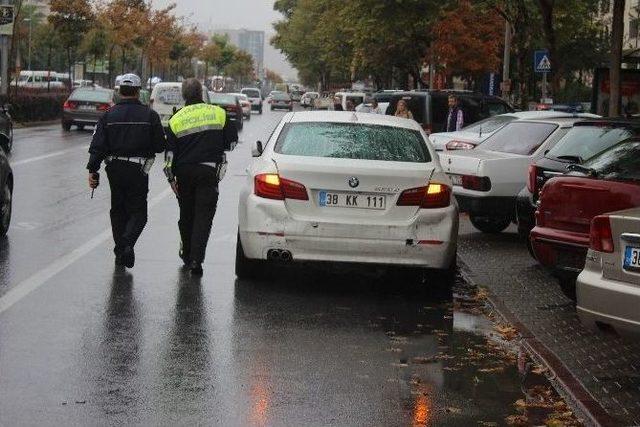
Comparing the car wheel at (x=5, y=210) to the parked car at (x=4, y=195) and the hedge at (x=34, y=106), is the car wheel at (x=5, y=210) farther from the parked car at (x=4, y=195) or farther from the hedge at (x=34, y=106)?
the hedge at (x=34, y=106)

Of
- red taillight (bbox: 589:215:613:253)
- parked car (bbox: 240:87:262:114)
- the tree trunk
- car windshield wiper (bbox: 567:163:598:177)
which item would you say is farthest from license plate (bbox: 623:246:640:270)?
parked car (bbox: 240:87:262:114)

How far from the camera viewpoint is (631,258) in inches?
285

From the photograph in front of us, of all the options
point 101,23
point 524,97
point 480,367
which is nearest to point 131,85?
point 480,367

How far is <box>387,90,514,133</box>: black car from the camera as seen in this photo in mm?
28812

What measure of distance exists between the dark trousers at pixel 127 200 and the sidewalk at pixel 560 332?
3222 millimetres

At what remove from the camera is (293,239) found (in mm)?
10586

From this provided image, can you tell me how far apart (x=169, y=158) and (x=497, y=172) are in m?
5.86

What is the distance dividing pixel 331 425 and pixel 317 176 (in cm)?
430

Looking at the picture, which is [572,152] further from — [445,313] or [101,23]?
[101,23]

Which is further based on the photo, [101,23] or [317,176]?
[101,23]

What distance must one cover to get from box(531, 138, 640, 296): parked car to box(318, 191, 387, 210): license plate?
1.27 m

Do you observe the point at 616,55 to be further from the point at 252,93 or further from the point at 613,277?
the point at 252,93

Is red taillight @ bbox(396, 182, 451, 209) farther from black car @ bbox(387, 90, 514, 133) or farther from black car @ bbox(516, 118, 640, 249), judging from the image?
black car @ bbox(387, 90, 514, 133)

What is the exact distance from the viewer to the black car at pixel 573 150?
11.8 meters
